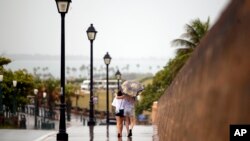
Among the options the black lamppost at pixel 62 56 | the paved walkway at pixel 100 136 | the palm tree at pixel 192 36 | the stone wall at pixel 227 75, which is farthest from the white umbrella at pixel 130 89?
the palm tree at pixel 192 36

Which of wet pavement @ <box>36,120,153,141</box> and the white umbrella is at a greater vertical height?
the white umbrella

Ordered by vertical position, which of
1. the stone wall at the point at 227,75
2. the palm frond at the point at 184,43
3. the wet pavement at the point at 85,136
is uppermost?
the palm frond at the point at 184,43

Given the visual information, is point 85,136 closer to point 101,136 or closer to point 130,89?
point 101,136

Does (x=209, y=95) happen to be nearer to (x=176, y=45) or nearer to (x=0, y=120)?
(x=0, y=120)

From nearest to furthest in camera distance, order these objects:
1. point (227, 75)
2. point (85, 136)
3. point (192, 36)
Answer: point (227, 75) < point (85, 136) < point (192, 36)

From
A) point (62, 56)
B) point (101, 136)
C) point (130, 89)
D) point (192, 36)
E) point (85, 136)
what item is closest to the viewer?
point (62, 56)

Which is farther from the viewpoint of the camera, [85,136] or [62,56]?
[85,136]

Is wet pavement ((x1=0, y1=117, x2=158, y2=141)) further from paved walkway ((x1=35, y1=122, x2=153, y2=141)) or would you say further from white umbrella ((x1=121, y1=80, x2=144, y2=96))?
white umbrella ((x1=121, y1=80, x2=144, y2=96))

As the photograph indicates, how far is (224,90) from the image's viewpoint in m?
2.31

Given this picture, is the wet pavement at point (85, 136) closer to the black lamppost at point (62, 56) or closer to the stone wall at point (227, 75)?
the black lamppost at point (62, 56)

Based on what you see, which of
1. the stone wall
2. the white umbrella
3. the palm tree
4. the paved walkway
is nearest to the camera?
the stone wall

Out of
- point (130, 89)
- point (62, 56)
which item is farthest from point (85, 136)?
point (62, 56)

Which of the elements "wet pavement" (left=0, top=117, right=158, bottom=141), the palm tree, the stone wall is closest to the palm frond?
the palm tree

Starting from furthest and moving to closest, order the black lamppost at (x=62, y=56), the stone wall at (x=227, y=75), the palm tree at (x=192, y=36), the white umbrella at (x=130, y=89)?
the palm tree at (x=192, y=36) < the white umbrella at (x=130, y=89) < the black lamppost at (x=62, y=56) < the stone wall at (x=227, y=75)
